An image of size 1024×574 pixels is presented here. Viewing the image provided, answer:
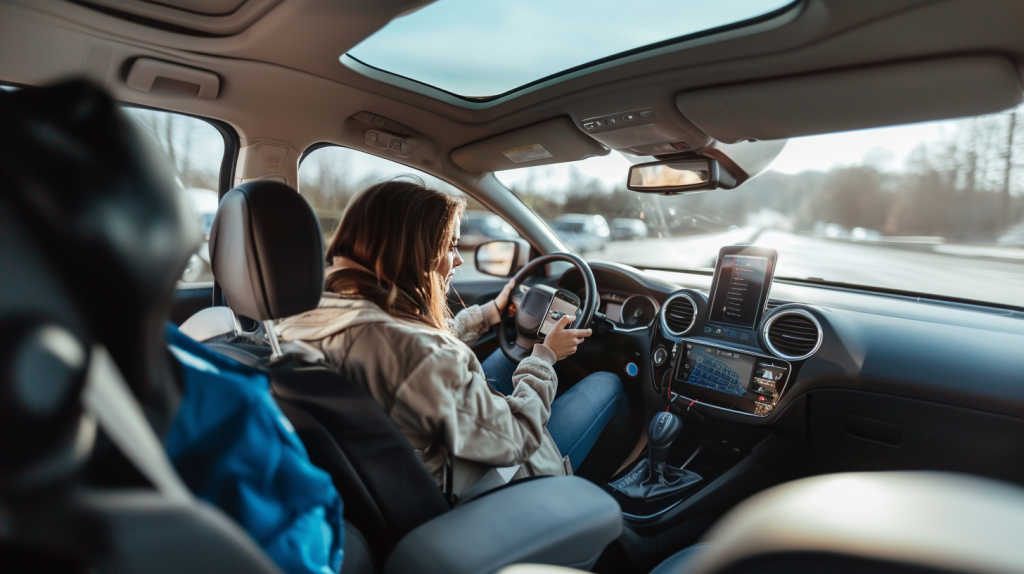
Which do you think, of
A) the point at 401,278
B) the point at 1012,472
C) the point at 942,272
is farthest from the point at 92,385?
the point at 942,272

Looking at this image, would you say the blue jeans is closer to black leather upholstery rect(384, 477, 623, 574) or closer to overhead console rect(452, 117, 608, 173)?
black leather upholstery rect(384, 477, 623, 574)

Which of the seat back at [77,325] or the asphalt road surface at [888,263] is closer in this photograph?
the seat back at [77,325]

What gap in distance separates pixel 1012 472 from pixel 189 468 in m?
2.37

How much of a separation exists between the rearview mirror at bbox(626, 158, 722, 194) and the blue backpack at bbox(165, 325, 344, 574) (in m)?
2.30

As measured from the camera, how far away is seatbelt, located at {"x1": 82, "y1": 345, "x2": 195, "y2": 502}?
0.57 m

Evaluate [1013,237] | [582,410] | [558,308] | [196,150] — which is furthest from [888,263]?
[196,150]

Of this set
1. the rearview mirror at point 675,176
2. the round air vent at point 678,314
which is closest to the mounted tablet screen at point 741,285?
the round air vent at point 678,314

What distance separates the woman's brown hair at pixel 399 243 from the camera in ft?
4.96

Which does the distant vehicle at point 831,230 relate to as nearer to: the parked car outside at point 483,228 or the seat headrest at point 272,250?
the parked car outside at point 483,228

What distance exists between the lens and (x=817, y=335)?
80.8 inches

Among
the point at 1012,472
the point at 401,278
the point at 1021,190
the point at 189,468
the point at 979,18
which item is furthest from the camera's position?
the point at 1021,190

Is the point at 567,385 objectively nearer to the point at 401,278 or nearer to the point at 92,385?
the point at 401,278

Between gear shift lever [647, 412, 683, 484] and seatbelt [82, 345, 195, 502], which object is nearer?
seatbelt [82, 345, 195, 502]

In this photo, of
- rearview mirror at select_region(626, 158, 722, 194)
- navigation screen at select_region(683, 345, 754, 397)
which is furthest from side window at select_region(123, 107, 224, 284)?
navigation screen at select_region(683, 345, 754, 397)
